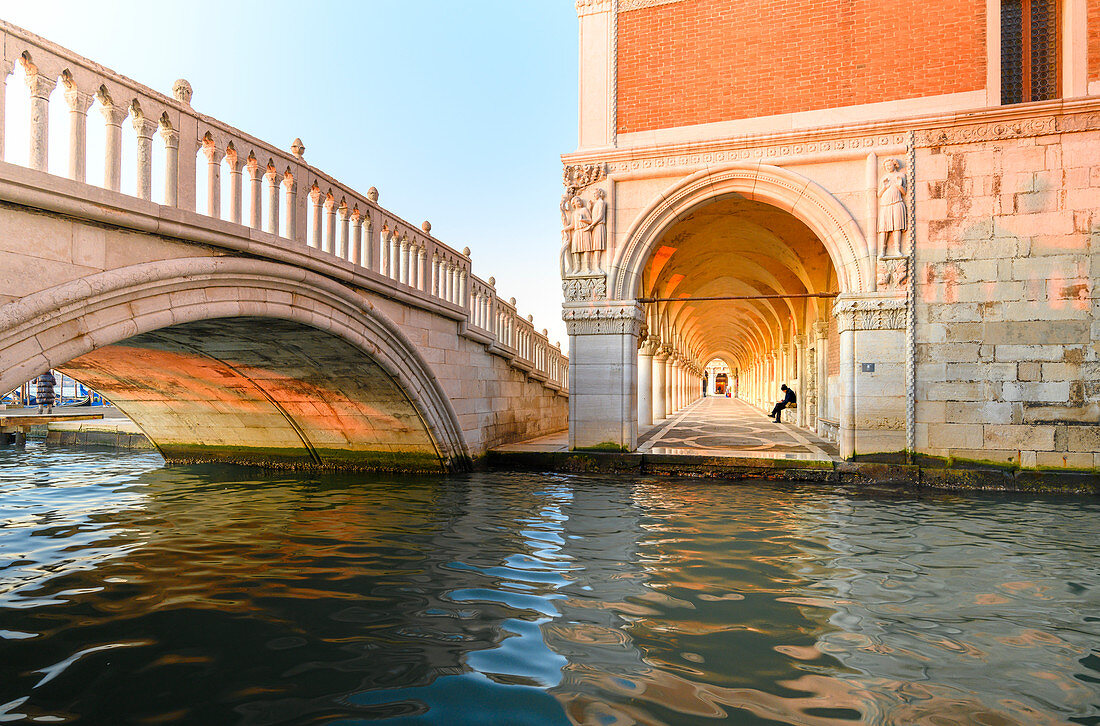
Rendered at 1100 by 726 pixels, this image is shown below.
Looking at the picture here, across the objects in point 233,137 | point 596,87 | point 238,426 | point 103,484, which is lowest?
point 103,484

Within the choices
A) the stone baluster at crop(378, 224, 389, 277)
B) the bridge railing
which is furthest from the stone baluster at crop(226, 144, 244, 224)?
the stone baluster at crop(378, 224, 389, 277)

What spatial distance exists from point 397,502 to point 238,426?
161 inches

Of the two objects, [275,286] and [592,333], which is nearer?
[275,286]

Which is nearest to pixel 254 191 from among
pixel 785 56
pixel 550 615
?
pixel 550 615

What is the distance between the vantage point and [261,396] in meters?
7.89

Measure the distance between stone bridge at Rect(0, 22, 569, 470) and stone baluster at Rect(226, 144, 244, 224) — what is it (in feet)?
0.05

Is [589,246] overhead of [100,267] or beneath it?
overhead

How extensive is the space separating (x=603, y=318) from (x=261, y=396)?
494 centimetres

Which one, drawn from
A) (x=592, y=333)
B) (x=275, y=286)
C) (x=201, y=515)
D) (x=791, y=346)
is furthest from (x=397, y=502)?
(x=791, y=346)

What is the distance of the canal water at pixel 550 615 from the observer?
7.25ft

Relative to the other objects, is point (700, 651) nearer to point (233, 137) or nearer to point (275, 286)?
point (275, 286)

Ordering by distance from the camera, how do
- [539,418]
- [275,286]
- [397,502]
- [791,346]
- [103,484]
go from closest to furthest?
[275,286], [397,502], [103,484], [539,418], [791,346]

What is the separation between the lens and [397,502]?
6.07 meters

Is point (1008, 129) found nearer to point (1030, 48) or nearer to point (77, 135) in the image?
point (1030, 48)
